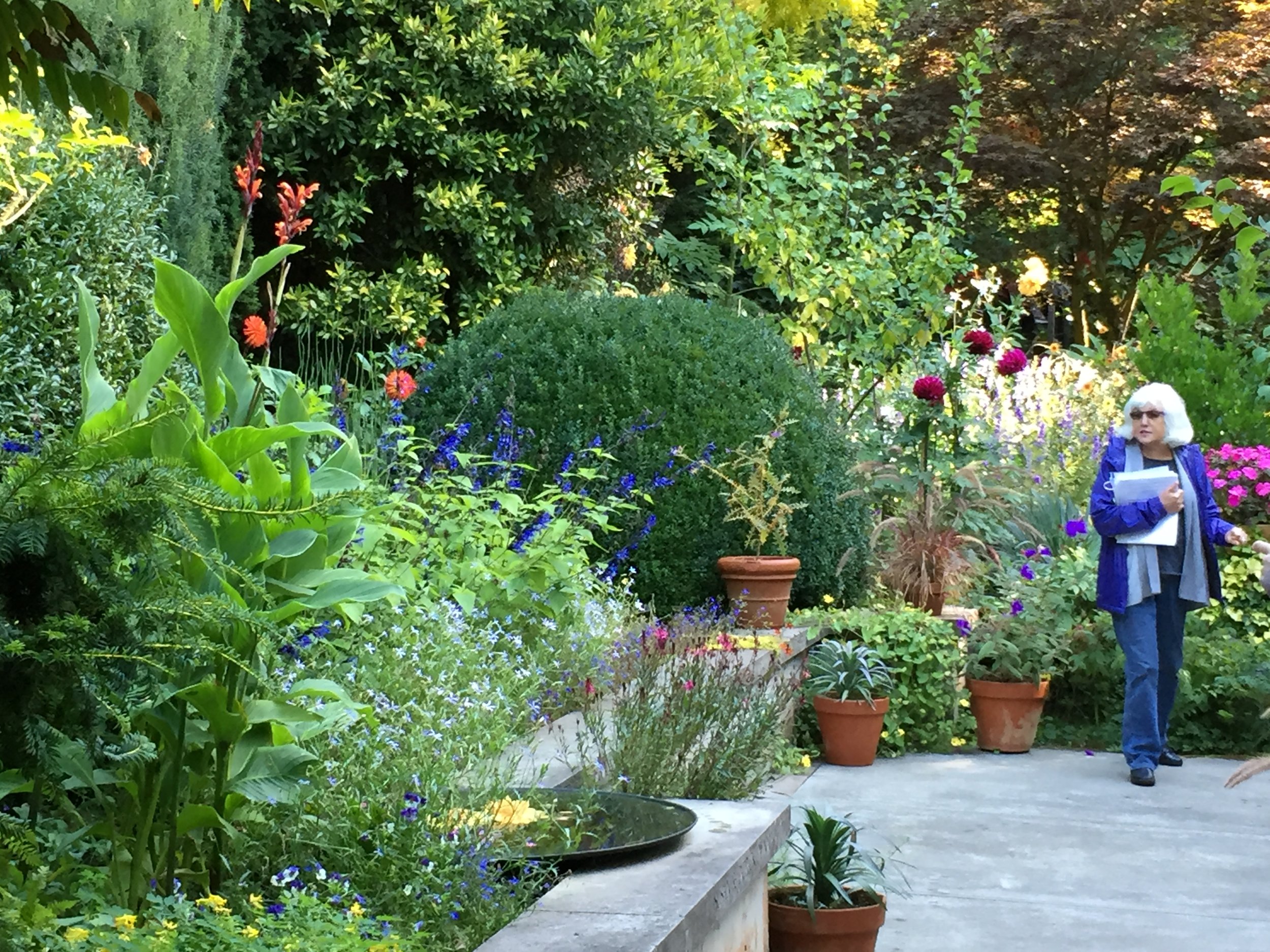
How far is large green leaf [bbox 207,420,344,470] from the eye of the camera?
3018 mm

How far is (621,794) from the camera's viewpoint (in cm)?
374

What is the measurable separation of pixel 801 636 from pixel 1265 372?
4.34m

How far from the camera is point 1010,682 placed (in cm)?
736

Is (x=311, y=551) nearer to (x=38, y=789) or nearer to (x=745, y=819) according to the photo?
(x=38, y=789)

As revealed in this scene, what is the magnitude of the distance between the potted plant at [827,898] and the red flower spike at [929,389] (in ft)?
13.1

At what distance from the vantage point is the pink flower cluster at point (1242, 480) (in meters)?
8.57

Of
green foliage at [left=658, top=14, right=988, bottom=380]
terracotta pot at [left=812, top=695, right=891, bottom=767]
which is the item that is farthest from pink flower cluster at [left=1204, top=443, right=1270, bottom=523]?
terracotta pot at [left=812, top=695, right=891, bottom=767]

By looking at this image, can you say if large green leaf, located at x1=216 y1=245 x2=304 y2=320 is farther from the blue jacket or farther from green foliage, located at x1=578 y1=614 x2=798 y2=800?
the blue jacket

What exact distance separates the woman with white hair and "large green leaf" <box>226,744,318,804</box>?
4.74 meters

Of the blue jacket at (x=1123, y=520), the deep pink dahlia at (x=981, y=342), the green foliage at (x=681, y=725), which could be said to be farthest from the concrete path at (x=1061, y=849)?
the deep pink dahlia at (x=981, y=342)

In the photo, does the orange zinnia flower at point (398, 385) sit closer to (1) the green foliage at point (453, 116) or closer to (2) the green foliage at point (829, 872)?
(1) the green foliage at point (453, 116)

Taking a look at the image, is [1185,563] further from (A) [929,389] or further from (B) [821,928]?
(B) [821,928]

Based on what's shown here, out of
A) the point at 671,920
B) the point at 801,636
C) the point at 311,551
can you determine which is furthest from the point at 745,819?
the point at 801,636

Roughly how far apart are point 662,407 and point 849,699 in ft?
5.62
